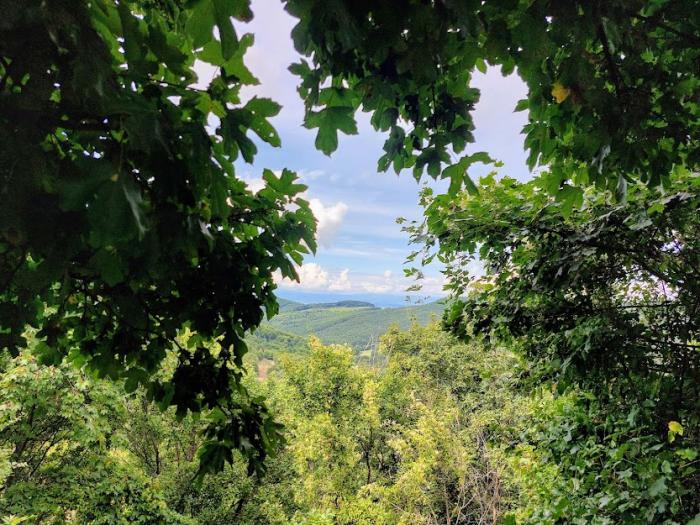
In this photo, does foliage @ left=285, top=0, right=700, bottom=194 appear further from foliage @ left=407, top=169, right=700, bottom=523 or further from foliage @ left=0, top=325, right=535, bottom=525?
foliage @ left=0, top=325, right=535, bottom=525

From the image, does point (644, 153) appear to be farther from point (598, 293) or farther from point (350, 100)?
point (598, 293)

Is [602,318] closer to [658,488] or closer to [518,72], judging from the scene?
[658,488]

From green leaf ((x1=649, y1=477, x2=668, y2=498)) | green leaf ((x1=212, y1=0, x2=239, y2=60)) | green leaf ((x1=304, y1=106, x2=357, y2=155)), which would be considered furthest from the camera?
green leaf ((x1=649, y1=477, x2=668, y2=498))

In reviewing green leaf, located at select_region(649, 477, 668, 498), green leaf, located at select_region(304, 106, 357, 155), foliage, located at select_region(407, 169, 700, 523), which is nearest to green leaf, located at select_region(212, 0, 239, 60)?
green leaf, located at select_region(304, 106, 357, 155)

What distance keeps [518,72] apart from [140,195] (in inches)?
54.2

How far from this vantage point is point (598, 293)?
3773 millimetres

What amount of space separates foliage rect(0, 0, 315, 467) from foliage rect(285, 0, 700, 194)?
1.03 feet

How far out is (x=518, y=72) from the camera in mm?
1468

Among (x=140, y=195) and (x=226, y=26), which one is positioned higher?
(x=226, y=26)

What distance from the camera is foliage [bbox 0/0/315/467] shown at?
82 cm

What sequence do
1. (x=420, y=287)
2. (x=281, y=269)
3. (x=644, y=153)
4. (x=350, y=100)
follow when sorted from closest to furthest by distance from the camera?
(x=350, y=100) < (x=644, y=153) < (x=281, y=269) < (x=420, y=287)

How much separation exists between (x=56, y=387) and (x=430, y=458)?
1172 centimetres

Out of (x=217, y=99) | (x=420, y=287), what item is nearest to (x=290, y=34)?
(x=217, y=99)

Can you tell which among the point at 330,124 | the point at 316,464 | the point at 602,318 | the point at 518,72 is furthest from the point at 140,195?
the point at 316,464
